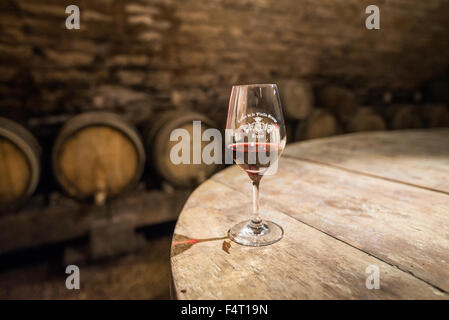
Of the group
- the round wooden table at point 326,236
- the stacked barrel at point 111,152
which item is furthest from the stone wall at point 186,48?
the round wooden table at point 326,236

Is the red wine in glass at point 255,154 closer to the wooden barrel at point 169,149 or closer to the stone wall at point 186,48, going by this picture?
the wooden barrel at point 169,149

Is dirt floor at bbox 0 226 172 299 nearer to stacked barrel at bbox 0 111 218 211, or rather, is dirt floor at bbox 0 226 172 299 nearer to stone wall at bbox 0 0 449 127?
stacked barrel at bbox 0 111 218 211

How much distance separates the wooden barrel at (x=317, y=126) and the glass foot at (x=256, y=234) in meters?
2.98

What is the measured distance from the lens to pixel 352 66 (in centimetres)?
453

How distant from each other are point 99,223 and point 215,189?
1.92 meters

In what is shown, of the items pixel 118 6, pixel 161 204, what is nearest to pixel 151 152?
pixel 161 204

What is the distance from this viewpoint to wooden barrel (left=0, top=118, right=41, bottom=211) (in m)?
2.12

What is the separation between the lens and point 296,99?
11.8 feet

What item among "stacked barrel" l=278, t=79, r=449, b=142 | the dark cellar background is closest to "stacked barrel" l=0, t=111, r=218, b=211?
the dark cellar background

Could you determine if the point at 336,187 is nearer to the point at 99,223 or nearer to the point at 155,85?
the point at 99,223

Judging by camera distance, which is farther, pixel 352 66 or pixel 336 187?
pixel 352 66

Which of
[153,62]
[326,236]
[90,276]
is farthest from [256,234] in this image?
[153,62]

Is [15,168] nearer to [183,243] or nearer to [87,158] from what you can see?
[87,158]

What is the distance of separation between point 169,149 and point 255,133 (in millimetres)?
2047
